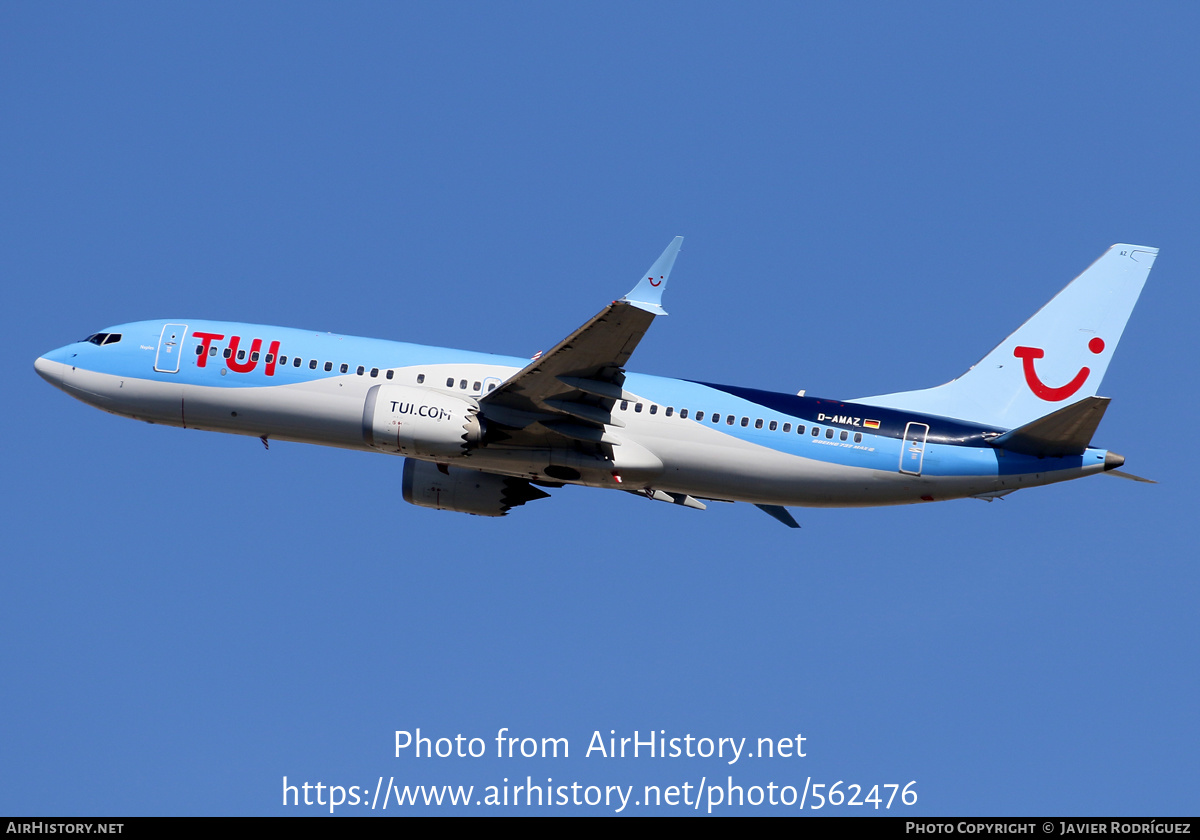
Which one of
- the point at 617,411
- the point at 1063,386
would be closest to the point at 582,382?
the point at 617,411

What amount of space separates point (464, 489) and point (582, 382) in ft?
25.1

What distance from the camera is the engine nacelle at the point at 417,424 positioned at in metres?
38.9

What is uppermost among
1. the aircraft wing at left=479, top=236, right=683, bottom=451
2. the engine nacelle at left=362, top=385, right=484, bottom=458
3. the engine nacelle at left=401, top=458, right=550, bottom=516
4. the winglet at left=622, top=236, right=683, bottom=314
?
the winglet at left=622, top=236, right=683, bottom=314

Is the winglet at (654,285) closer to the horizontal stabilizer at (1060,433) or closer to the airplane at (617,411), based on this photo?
the airplane at (617,411)

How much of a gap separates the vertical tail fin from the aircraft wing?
8.88 metres

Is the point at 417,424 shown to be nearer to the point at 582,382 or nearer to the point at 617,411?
the point at 582,382

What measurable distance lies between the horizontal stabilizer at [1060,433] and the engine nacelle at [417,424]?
50.8ft

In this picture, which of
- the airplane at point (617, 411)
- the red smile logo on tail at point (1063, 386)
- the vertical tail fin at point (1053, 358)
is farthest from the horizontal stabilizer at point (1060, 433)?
the red smile logo on tail at point (1063, 386)

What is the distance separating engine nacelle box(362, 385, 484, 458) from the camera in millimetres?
38906

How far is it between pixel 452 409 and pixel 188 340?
934 centimetres

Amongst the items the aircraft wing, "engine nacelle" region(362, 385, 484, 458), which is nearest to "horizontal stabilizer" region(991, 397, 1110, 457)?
the aircraft wing

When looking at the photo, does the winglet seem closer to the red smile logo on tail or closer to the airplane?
the airplane
